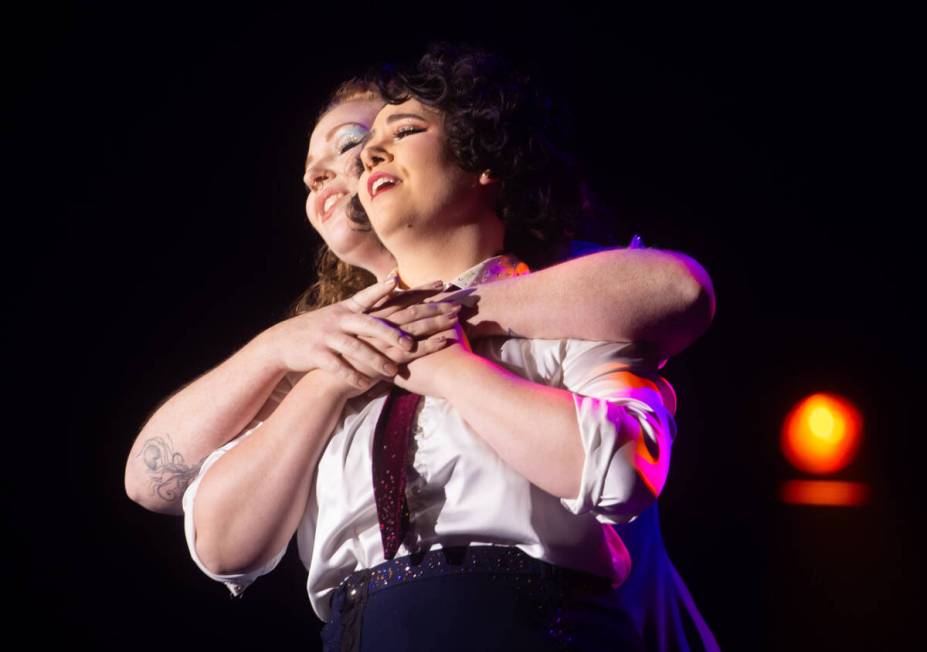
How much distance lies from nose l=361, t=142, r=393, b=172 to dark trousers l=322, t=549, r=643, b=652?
79cm

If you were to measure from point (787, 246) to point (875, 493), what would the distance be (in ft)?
2.36

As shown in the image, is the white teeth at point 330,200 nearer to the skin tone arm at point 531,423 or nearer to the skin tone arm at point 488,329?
the skin tone arm at point 488,329

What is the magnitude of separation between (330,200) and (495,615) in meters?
1.26

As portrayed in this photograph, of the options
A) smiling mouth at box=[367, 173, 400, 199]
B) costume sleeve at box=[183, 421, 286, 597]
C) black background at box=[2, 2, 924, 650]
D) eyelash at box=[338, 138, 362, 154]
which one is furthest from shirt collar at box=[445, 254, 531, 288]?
black background at box=[2, 2, 924, 650]

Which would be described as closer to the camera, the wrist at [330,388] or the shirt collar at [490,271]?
the wrist at [330,388]

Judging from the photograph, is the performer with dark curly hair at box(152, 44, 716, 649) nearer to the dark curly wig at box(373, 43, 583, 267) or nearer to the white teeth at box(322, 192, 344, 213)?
the dark curly wig at box(373, 43, 583, 267)

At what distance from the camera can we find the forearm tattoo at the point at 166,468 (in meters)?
1.71

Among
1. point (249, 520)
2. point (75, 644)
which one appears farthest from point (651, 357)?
point (75, 644)

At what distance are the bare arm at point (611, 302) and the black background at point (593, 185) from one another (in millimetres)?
1063

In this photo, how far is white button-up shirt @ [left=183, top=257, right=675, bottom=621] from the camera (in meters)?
1.27

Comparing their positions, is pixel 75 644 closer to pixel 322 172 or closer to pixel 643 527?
pixel 322 172

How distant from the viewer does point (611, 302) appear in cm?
147

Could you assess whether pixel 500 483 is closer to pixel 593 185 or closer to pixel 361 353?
pixel 361 353

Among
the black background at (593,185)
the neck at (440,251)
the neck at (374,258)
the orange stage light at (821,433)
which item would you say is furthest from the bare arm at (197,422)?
the orange stage light at (821,433)
